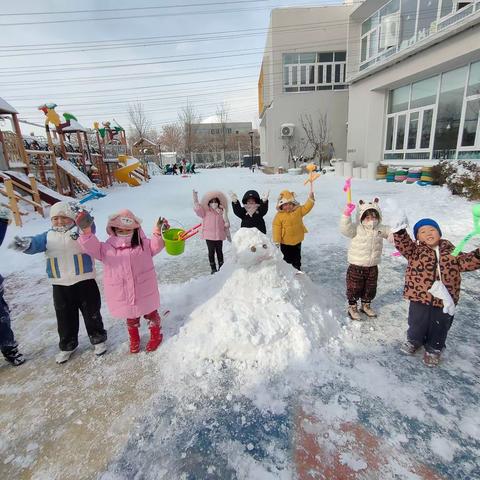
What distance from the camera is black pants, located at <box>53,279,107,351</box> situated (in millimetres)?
2701

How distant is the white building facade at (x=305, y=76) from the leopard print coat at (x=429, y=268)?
22491mm

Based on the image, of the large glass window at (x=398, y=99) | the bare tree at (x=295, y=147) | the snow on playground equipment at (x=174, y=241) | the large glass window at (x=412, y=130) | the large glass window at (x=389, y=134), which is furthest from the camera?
the bare tree at (x=295, y=147)

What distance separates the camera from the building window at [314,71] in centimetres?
2262

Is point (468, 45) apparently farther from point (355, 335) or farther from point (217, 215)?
point (355, 335)

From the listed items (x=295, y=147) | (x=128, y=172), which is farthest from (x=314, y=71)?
(x=128, y=172)

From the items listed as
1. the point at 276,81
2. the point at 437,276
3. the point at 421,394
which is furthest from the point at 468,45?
the point at 276,81

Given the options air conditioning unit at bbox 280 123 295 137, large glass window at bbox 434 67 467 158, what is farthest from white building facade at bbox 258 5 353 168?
large glass window at bbox 434 67 467 158

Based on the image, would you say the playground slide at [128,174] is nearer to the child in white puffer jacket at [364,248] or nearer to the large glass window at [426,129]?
the large glass window at [426,129]

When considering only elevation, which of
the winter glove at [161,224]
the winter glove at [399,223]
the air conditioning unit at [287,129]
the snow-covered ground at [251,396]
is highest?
the air conditioning unit at [287,129]

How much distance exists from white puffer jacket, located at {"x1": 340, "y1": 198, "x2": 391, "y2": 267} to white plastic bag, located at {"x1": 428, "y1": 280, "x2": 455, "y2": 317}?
2.43 feet

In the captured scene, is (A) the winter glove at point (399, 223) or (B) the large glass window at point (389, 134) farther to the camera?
(B) the large glass window at point (389, 134)

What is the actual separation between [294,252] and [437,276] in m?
1.90

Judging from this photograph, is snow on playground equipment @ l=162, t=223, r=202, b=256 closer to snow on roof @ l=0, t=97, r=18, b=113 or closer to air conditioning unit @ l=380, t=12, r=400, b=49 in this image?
snow on roof @ l=0, t=97, r=18, b=113

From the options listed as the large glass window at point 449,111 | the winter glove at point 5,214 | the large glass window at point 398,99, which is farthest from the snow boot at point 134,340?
the large glass window at point 398,99
